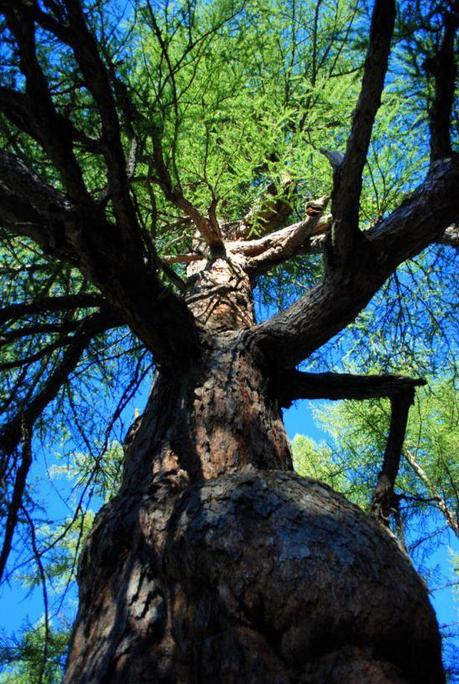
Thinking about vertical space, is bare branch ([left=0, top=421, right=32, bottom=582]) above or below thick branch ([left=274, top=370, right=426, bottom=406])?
below

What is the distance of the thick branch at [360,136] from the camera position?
1905 millimetres

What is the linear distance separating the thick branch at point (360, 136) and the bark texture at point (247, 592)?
3.27 ft

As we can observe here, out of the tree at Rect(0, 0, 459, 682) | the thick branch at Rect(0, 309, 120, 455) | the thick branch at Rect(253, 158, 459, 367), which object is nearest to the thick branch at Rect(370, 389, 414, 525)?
the tree at Rect(0, 0, 459, 682)

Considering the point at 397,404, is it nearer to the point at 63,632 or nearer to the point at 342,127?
the point at 342,127

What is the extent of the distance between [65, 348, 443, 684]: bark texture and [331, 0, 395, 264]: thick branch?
997 mm

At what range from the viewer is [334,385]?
9.09ft

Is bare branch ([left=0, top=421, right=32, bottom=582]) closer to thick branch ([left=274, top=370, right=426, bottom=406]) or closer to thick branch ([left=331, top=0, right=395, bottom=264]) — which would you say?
thick branch ([left=274, top=370, right=426, bottom=406])

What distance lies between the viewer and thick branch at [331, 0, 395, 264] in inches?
75.0

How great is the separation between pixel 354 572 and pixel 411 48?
2154mm

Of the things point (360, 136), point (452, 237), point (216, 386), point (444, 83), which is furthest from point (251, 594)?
point (452, 237)

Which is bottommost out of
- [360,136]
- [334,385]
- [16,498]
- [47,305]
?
[16,498]

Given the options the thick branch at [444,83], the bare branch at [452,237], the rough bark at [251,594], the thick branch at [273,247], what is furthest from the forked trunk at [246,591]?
the thick branch at [273,247]

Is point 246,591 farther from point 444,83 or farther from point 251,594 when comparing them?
point 444,83

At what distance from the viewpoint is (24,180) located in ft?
6.56
